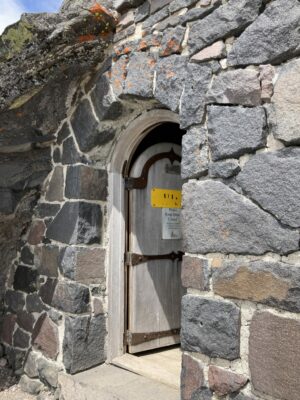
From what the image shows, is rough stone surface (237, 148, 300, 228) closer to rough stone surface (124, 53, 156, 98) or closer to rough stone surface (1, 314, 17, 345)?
rough stone surface (124, 53, 156, 98)

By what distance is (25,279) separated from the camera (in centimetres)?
348

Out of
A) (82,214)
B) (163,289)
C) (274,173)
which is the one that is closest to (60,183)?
(82,214)

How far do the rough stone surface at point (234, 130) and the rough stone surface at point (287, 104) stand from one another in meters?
0.08

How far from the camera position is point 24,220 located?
11.5 ft

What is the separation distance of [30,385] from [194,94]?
2.66 m

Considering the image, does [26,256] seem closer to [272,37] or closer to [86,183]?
[86,183]

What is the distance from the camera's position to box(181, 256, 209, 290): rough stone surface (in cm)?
201

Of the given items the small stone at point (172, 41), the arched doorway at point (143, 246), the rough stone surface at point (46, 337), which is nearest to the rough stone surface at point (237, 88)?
the small stone at point (172, 41)

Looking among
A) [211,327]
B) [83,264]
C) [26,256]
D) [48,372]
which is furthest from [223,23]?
[48,372]

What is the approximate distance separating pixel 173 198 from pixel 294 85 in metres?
2.00

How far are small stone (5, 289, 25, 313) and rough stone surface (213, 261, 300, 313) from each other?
218 cm

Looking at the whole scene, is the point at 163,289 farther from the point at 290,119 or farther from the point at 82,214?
the point at 290,119

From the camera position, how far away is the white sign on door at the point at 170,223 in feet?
11.7

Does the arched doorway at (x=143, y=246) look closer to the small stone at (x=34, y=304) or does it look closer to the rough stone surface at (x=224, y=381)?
the small stone at (x=34, y=304)
